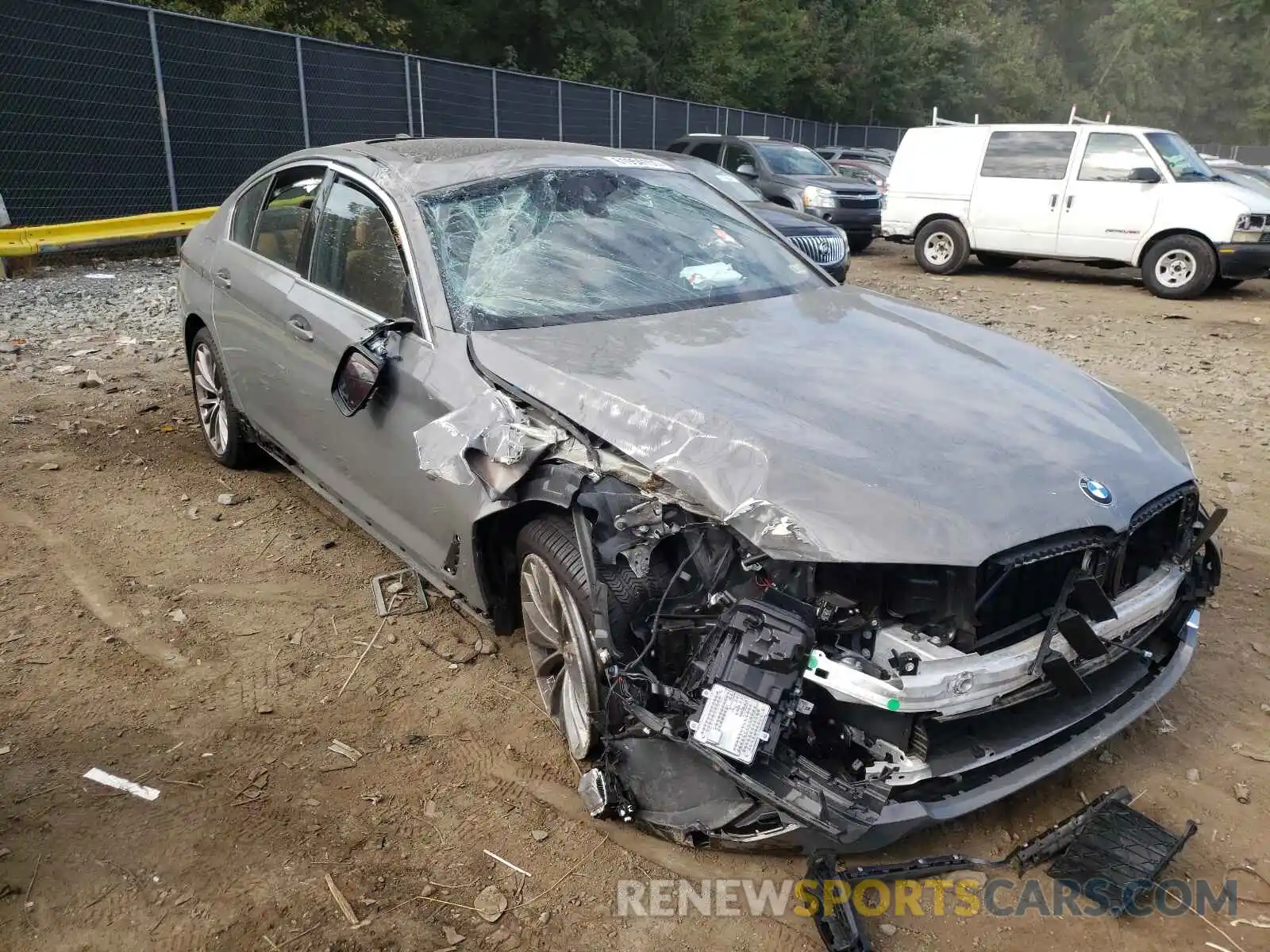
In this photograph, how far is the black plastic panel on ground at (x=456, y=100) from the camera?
15398 mm

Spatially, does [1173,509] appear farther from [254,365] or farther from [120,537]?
[120,537]

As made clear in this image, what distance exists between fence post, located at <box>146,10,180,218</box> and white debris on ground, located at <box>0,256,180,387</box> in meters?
1.38

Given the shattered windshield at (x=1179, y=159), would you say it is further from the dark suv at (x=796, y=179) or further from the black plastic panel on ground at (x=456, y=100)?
the black plastic panel on ground at (x=456, y=100)

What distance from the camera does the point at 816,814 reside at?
220cm

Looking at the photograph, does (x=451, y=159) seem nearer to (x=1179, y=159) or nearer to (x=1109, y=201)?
(x=1109, y=201)

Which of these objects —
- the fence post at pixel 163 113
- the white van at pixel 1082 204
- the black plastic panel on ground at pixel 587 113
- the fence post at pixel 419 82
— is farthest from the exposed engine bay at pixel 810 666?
the black plastic panel on ground at pixel 587 113

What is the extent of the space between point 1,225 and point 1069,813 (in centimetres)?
1134

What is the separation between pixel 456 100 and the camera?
16.0m

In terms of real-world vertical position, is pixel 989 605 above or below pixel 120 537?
above

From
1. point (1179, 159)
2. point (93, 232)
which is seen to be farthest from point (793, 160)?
point (93, 232)

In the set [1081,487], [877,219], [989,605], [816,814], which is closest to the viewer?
[816,814]

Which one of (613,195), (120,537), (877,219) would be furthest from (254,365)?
(877,219)

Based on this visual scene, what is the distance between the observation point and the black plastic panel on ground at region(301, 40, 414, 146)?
13391mm

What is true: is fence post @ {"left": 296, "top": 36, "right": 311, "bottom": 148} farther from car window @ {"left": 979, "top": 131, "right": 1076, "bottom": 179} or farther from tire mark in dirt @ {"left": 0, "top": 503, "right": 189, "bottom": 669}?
tire mark in dirt @ {"left": 0, "top": 503, "right": 189, "bottom": 669}
